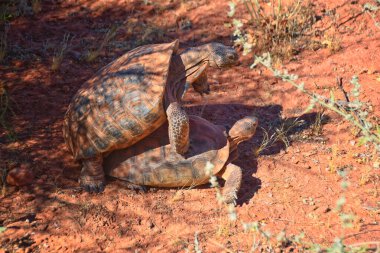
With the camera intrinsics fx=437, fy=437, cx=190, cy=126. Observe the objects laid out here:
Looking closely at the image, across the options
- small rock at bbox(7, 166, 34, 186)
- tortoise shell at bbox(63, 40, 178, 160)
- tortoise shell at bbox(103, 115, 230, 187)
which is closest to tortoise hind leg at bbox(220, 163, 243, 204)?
tortoise shell at bbox(103, 115, 230, 187)

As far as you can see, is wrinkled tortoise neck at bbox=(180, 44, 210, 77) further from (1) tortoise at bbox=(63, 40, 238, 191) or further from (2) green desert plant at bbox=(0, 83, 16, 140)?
(2) green desert plant at bbox=(0, 83, 16, 140)

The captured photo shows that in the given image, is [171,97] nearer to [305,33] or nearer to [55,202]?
[55,202]

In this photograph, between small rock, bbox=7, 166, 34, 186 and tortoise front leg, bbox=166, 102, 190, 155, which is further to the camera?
small rock, bbox=7, 166, 34, 186

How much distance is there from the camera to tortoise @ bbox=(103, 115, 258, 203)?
460 cm

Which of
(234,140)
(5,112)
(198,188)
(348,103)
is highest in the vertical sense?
(348,103)

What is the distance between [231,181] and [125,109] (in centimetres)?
134

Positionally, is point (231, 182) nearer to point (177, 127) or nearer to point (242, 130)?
point (242, 130)

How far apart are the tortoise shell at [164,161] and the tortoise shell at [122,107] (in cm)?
19

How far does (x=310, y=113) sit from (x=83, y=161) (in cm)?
311

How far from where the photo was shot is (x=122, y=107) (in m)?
4.45

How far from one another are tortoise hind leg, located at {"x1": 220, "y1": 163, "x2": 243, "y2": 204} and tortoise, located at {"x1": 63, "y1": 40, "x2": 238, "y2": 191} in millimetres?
568

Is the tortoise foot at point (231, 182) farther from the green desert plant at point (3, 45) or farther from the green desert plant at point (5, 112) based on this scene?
the green desert plant at point (3, 45)

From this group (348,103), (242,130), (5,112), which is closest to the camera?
(348,103)

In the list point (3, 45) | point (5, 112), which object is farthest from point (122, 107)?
point (3, 45)
